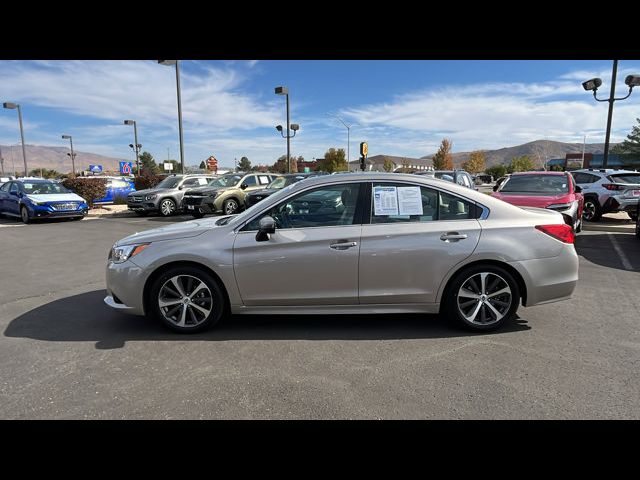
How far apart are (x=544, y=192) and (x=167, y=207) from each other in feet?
44.0

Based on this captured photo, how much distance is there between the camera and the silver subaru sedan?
12.9ft

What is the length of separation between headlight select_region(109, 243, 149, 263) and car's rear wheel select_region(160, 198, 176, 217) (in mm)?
12685

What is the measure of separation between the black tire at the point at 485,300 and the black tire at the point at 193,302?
232 cm

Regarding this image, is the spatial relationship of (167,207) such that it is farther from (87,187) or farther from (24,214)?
(87,187)

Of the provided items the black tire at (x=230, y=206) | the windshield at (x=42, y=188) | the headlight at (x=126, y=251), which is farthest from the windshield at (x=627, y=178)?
the windshield at (x=42, y=188)

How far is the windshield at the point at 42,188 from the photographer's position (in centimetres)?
1473

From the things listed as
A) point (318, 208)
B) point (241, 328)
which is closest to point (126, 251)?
point (241, 328)

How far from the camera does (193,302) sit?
4.06 metres

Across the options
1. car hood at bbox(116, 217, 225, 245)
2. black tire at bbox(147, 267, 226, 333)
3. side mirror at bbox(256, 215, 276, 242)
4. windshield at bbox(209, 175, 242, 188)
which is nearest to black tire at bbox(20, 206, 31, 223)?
windshield at bbox(209, 175, 242, 188)

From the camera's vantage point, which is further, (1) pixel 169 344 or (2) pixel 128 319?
(2) pixel 128 319
